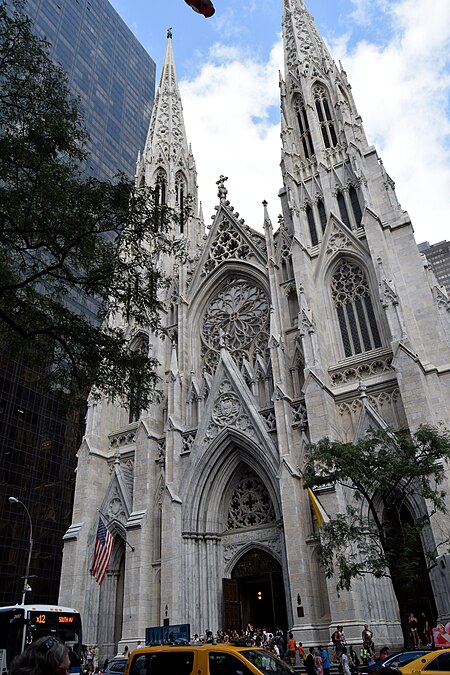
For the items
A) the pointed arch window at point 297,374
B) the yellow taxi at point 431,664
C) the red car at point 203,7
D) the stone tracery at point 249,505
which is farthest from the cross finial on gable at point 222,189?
the yellow taxi at point 431,664

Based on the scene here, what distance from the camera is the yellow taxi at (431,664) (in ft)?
30.5

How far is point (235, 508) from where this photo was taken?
76.0ft

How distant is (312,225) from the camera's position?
88.0ft

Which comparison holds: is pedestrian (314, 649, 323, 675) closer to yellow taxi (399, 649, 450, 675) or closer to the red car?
yellow taxi (399, 649, 450, 675)

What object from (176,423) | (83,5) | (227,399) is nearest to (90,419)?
(176,423)

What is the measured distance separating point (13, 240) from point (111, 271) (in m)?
2.39

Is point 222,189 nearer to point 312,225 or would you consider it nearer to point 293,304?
point 312,225

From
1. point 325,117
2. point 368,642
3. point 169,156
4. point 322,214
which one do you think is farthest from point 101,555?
point 169,156

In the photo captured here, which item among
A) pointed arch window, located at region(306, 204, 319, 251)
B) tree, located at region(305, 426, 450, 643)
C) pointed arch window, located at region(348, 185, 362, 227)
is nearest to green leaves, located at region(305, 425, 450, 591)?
tree, located at region(305, 426, 450, 643)

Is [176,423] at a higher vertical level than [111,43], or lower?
lower

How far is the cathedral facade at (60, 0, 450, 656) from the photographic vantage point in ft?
63.1

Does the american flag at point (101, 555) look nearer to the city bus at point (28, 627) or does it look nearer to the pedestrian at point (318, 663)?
the city bus at point (28, 627)

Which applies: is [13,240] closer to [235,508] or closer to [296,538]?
[296,538]

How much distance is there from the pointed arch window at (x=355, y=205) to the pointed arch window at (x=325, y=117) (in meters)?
4.05
